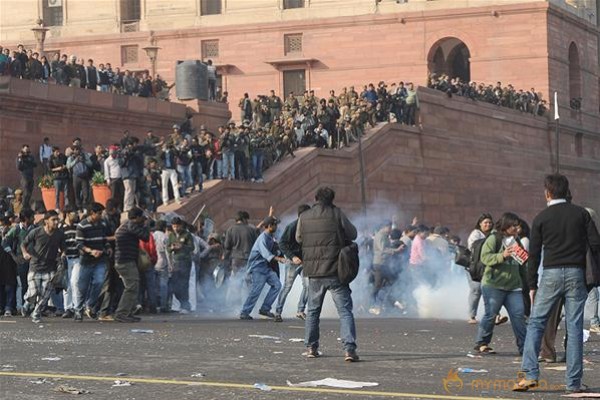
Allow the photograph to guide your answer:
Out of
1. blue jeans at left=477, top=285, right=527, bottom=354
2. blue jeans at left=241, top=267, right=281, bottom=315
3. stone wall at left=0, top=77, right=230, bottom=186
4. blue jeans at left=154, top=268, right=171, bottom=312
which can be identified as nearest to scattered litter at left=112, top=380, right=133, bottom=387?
blue jeans at left=477, top=285, right=527, bottom=354

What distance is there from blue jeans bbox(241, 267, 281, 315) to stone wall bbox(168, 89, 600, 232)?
959 centimetres

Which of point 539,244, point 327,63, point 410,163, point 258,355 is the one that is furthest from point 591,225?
point 327,63

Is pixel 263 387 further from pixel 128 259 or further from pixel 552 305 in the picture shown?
pixel 128 259

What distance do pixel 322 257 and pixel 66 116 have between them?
23.4 m

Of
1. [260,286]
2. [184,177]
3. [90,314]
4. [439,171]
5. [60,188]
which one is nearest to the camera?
[90,314]

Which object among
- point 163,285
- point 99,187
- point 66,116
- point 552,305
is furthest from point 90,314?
point 66,116

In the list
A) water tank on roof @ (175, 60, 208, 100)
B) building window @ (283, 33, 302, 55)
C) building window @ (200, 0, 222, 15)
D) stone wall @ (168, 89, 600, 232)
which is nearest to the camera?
stone wall @ (168, 89, 600, 232)

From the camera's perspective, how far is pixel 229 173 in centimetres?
3588

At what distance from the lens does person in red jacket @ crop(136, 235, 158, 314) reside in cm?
2467

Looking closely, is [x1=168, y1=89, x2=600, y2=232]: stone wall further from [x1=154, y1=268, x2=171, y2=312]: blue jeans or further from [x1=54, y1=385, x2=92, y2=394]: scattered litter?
[x1=54, y1=385, x2=92, y2=394]: scattered litter

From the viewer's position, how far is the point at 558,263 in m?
12.4

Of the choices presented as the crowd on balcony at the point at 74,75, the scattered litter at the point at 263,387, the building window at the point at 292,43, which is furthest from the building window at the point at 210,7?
the scattered litter at the point at 263,387

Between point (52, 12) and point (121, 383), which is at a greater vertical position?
point (52, 12)

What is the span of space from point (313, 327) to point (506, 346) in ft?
8.90
